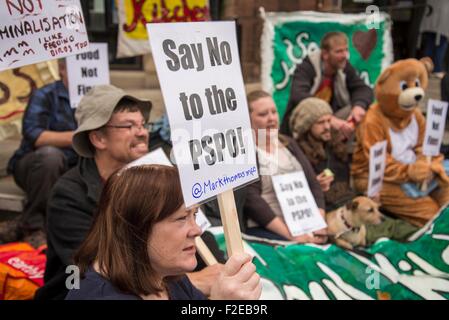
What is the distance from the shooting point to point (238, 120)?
1.46 metres

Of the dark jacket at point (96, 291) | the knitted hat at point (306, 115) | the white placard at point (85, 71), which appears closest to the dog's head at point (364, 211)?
the knitted hat at point (306, 115)

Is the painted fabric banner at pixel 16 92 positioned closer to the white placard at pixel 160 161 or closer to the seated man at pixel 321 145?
the seated man at pixel 321 145

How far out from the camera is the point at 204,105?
1.34 meters

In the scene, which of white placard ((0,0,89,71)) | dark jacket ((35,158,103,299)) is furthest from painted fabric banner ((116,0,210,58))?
white placard ((0,0,89,71))

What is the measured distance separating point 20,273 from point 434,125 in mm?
2432

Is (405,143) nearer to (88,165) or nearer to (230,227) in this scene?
(88,165)

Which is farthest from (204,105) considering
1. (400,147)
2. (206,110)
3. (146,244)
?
(400,147)

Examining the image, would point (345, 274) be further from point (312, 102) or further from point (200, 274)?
point (312, 102)

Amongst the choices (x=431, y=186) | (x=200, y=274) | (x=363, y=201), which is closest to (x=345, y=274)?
(x=363, y=201)

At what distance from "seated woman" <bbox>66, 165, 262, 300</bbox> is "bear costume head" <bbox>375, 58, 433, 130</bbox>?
258 cm

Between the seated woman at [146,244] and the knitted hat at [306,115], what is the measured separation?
2208mm

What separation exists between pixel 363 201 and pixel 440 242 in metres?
0.56

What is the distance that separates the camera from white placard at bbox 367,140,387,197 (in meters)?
3.45

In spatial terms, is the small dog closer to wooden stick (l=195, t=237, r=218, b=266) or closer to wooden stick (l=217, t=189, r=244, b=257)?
A: wooden stick (l=195, t=237, r=218, b=266)
